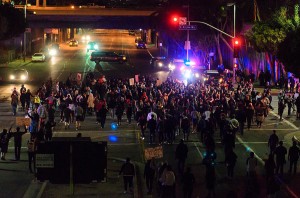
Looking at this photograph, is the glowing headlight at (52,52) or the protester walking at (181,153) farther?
the glowing headlight at (52,52)

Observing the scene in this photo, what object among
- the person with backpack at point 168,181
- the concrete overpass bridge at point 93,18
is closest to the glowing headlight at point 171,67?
the concrete overpass bridge at point 93,18

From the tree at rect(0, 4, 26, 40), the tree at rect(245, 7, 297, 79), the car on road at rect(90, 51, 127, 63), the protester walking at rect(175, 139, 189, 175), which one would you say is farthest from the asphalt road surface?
the tree at rect(0, 4, 26, 40)

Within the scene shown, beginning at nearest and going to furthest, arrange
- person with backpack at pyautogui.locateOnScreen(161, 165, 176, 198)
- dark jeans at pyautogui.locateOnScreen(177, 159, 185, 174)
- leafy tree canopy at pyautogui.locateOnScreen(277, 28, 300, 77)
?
person with backpack at pyautogui.locateOnScreen(161, 165, 176, 198), dark jeans at pyautogui.locateOnScreen(177, 159, 185, 174), leafy tree canopy at pyautogui.locateOnScreen(277, 28, 300, 77)

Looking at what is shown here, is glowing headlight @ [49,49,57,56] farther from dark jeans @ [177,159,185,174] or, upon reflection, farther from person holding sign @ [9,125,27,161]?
dark jeans @ [177,159,185,174]

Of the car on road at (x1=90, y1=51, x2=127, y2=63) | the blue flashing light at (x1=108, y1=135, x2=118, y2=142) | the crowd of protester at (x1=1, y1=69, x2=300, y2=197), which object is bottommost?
the blue flashing light at (x1=108, y1=135, x2=118, y2=142)

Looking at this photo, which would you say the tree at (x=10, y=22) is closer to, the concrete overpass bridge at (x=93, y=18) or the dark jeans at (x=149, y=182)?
the concrete overpass bridge at (x=93, y=18)

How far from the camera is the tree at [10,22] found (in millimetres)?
78625

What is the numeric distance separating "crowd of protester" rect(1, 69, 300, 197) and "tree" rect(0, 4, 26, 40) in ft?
134

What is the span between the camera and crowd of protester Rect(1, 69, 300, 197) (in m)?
23.7

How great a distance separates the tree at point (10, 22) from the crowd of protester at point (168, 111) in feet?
134

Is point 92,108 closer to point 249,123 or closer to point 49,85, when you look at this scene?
point 49,85

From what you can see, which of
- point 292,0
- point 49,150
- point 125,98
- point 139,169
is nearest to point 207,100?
point 125,98

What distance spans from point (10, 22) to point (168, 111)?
5757 cm

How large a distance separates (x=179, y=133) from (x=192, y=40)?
51506 millimetres
